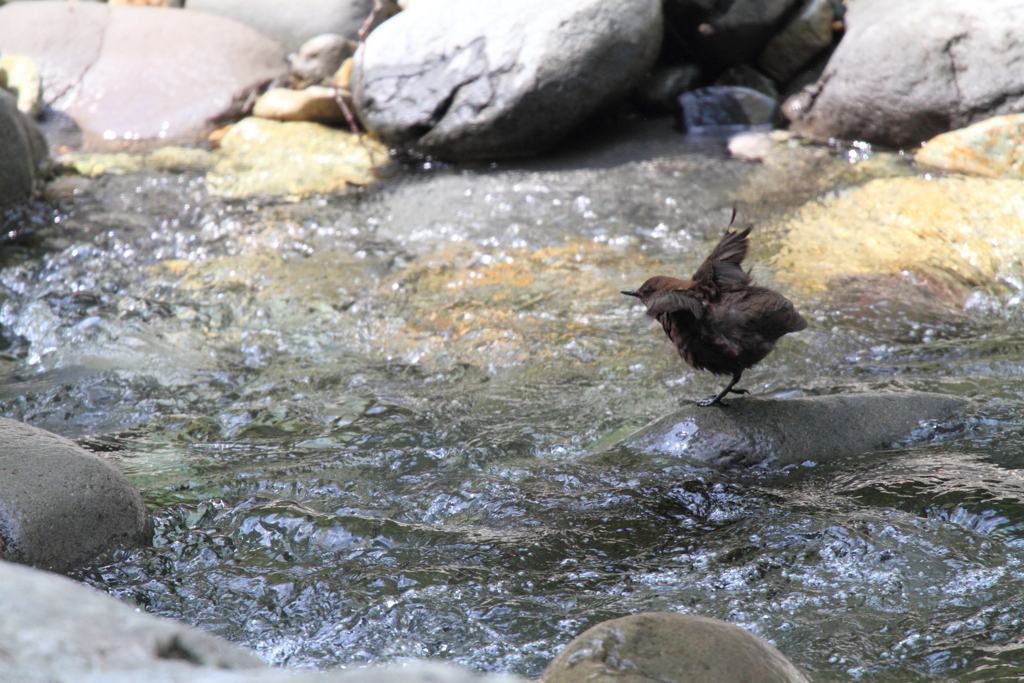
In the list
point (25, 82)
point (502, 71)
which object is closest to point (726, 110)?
point (502, 71)

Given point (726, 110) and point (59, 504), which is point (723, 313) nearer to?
point (59, 504)

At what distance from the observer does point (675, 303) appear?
134 inches

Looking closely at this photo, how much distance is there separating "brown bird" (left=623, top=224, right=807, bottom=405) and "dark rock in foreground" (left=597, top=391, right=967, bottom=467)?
24 centimetres

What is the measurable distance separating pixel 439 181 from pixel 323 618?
625cm

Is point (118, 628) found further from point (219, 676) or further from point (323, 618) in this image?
point (323, 618)

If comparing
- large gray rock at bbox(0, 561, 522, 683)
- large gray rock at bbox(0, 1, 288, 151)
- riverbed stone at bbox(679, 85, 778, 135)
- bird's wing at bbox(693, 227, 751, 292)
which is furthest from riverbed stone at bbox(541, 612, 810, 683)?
large gray rock at bbox(0, 1, 288, 151)

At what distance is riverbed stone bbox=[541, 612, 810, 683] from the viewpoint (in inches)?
79.0

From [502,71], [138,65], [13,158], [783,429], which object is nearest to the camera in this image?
[783,429]

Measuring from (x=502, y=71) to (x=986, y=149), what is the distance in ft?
15.3

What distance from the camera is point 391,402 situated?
464cm

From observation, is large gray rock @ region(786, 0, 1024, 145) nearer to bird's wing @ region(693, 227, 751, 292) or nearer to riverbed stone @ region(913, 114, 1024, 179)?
riverbed stone @ region(913, 114, 1024, 179)

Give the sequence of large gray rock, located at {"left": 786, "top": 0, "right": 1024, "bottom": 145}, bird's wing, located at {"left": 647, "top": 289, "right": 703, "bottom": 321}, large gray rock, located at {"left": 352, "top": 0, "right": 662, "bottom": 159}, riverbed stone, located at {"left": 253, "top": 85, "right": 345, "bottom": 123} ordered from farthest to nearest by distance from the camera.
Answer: riverbed stone, located at {"left": 253, "top": 85, "right": 345, "bottom": 123}, large gray rock, located at {"left": 352, "top": 0, "right": 662, "bottom": 159}, large gray rock, located at {"left": 786, "top": 0, "right": 1024, "bottom": 145}, bird's wing, located at {"left": 647, "top": 289, "right": 703, "bottom": 321}

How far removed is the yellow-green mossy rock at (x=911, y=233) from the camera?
605 cm

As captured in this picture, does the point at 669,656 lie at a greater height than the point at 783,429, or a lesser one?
greater
